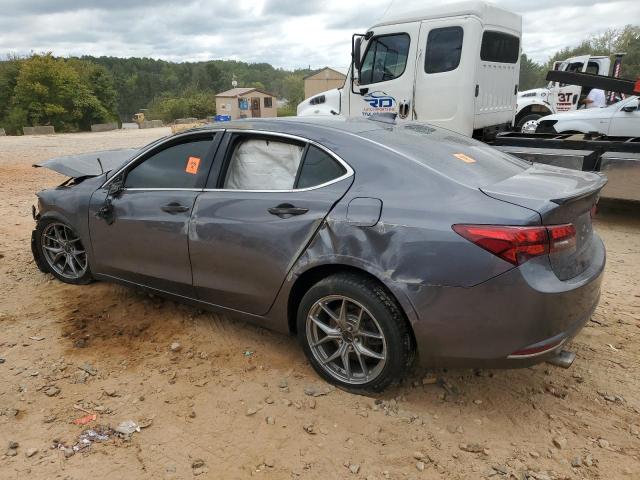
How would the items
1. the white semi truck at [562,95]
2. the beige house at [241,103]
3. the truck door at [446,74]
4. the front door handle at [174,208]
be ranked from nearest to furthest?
the front door handle at [174,208]
the truck door at [446,74]
the white semi truck at [562,95]
the beige house at [241,103]

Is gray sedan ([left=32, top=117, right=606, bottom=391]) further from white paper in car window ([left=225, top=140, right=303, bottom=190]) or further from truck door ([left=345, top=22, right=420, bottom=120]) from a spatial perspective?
truck door ([left=345, top=22, right=420, bottom=120])

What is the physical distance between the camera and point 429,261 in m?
2.46

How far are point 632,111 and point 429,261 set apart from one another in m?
8.50

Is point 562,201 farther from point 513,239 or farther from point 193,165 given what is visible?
point 193,165

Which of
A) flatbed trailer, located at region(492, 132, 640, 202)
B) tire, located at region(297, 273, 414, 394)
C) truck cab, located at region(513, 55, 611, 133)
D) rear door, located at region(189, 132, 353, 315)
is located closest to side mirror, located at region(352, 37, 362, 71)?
flatbed trailer, located at region(492, 132, 640, 202)

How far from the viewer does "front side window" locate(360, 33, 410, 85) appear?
287 inches

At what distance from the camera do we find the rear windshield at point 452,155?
8.96ft

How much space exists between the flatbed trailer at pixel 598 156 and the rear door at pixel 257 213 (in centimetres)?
499

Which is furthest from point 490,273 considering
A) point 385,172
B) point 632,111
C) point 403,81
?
point 632,111

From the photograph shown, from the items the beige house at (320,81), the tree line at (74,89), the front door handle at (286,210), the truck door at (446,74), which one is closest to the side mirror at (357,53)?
the truck door at (446,74)

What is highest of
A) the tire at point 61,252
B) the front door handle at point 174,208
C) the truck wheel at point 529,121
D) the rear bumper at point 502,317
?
the truck wheel at point 529,121

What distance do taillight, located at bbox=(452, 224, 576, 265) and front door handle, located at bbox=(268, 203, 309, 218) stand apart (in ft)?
3.02

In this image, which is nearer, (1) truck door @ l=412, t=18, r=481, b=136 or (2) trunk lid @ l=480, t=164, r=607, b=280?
(2) trunk lid @ l=480, t=164, r=607, b=280

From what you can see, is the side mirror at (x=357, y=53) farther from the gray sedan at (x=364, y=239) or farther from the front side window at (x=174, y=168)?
the front side window at (x=174, y=168)
